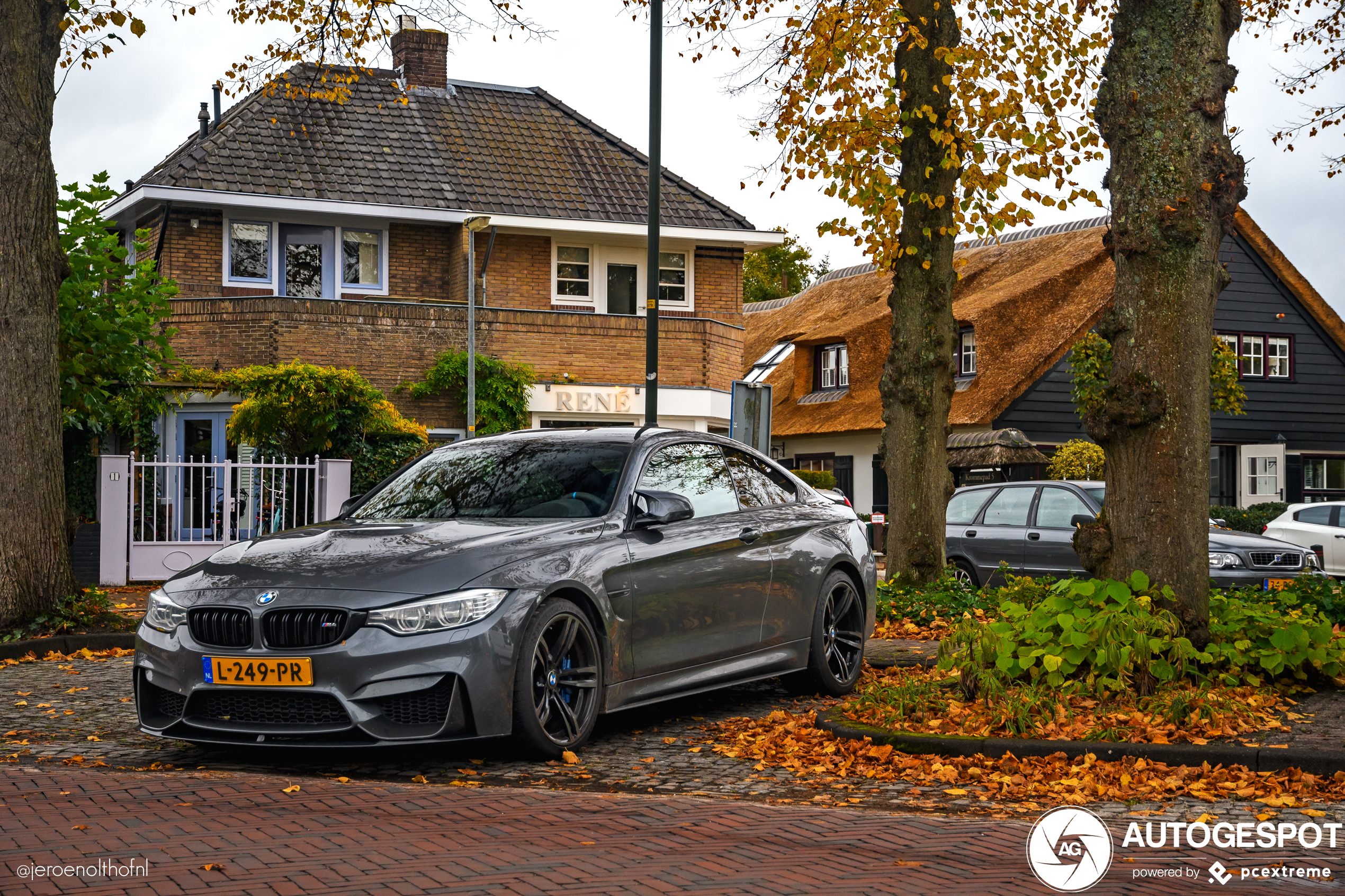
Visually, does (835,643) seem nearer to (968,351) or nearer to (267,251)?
(267,251)

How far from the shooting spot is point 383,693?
6.27 m

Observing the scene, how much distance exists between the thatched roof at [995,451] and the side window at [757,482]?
24592 millimetres

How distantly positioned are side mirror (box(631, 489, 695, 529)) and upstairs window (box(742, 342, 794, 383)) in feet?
120

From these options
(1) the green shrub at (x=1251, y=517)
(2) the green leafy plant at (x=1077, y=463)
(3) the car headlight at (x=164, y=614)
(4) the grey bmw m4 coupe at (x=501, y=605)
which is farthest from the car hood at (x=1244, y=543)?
(2) the green leafy plant at (x=1077, y=463)

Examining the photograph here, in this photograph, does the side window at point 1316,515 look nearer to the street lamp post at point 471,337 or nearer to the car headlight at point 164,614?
the street lamp post at point 471,337

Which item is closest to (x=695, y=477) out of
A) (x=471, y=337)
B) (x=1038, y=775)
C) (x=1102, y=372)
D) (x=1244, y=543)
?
(x=1038, y=775)

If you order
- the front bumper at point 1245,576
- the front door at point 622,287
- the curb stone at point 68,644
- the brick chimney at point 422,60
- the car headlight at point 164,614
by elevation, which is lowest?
the curb stone at point 68,644

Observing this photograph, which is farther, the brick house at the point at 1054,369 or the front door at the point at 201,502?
the brick house at the point at 1054,369

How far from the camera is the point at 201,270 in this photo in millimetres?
28203

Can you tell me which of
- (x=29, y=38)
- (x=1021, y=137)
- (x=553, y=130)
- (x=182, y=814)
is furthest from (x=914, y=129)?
(x=553, y=130)

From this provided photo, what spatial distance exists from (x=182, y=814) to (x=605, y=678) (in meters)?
2.27

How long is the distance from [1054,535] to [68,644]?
1001 cm

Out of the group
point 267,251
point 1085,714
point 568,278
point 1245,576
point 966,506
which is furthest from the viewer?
point 568,278

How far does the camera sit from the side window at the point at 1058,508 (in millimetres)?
15883
